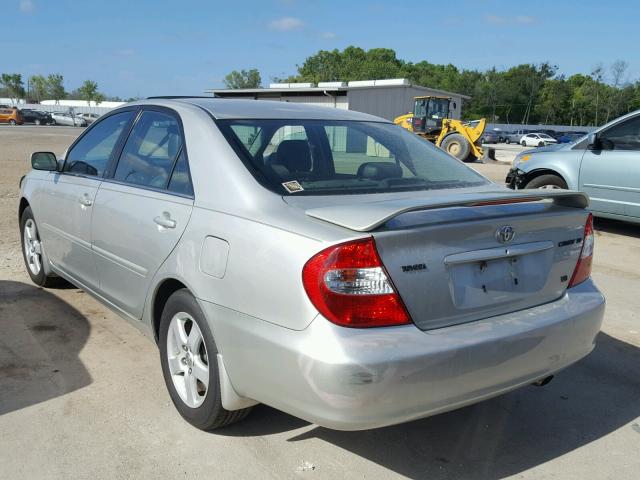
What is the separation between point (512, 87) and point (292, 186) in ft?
340

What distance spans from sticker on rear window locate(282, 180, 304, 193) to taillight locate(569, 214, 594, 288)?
4.55 ft

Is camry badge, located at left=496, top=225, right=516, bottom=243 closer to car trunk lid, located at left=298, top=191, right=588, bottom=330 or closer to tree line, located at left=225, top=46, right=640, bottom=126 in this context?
car trunk lid, located at left=298, top=191, right=588, bottom=330

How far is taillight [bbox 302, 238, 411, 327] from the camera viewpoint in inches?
87.0

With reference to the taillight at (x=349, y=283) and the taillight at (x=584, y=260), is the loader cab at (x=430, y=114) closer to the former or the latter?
the taillight at (x=584, y=260)

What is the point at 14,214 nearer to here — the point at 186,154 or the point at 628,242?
the point at 186,154

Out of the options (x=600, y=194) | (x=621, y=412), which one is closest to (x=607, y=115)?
(x=600, y=194)

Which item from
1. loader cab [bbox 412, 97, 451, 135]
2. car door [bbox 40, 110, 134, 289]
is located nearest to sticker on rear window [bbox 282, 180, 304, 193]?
car door [bbox 40, 110, 134, 289]

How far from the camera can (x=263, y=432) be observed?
9.71 feet

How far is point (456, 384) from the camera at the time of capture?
2336 mm

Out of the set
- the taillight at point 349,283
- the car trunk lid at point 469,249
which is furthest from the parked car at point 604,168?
the taillight at point 349,283

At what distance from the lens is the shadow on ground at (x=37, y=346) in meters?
3.37

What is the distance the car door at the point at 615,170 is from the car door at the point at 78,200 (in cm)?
631

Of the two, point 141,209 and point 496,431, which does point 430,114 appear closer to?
point 141,209

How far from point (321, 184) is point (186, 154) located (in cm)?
73
